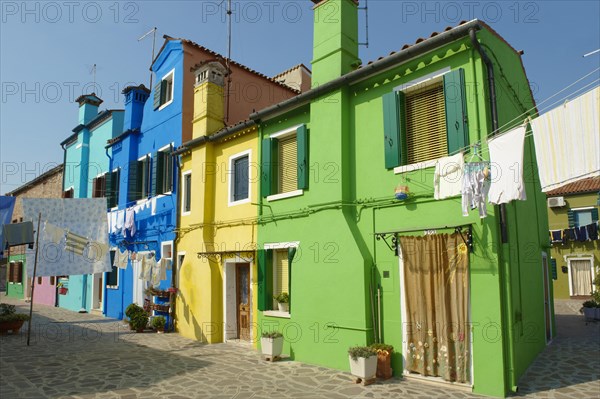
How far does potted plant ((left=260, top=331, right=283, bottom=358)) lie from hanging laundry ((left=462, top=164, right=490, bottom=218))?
5.38 m

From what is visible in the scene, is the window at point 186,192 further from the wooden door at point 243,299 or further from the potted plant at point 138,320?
the potted plant at point 138,320

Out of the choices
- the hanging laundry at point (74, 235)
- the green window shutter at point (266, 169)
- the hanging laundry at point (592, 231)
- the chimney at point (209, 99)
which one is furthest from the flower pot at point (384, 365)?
the hanging laundry at point (592, 231)

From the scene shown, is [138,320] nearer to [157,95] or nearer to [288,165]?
[288,165]

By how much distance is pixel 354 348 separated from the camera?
8148mm

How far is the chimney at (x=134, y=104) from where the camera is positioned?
59.0 ft

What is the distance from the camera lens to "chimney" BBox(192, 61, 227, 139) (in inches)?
548

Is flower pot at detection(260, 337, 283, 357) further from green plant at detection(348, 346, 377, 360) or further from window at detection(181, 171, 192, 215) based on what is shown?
window at detection(181, 171, 192, 215)

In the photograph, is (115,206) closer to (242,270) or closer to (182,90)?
(182,90)

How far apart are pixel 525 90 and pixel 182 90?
36.6 ft

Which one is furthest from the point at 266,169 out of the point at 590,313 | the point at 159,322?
the point at 590,313

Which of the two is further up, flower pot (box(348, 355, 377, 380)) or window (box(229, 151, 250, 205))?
window (box(229, 151, 250, 205))

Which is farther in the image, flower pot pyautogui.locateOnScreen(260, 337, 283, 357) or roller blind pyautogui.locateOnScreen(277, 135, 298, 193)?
roller blind pyautogui.locateOnScreen(277, 135, 298, 193)

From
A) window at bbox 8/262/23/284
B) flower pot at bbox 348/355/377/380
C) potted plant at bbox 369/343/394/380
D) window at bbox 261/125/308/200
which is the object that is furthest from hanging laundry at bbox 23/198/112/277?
window at bbox 8/262/23/284

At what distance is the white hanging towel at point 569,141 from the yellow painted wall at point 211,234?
25.4ft
